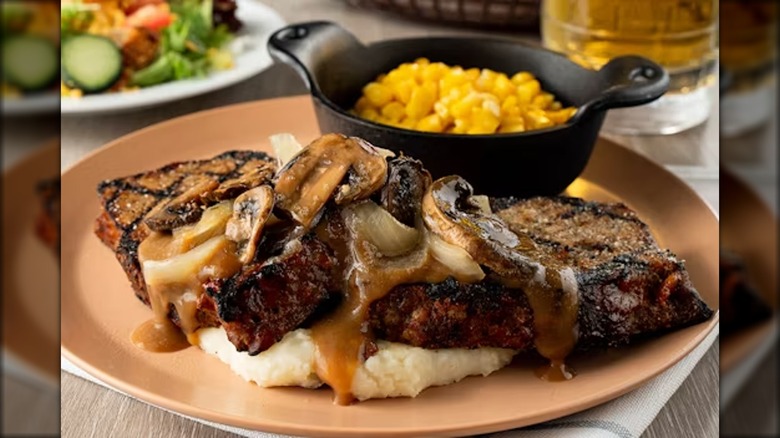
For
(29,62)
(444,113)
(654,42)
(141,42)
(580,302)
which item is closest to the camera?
(29,62)

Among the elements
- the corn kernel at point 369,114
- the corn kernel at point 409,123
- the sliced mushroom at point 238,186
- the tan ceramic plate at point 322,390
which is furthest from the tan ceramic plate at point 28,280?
the corn kernel at point 369,114

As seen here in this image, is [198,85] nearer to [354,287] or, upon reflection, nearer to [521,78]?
[521,78]

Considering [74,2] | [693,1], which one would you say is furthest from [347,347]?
[74,2]

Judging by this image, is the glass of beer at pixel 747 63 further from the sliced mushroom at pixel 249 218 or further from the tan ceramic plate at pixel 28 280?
the sliced mushroom at pixel 249 218

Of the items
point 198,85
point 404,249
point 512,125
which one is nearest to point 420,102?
point 512,125

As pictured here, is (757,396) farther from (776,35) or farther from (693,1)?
(693,1)
